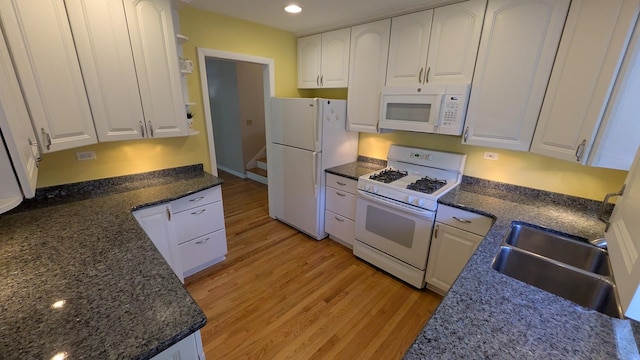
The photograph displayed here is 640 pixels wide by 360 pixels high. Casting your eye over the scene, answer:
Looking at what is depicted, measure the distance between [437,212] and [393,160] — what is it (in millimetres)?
870

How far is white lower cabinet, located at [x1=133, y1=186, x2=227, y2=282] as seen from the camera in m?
1.90

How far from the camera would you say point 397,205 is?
215cm

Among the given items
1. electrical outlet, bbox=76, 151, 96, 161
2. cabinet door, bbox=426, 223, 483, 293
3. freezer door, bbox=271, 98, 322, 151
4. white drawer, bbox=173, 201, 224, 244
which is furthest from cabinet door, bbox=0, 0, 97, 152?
cabinet door, bbox=426, 223, 483, 293

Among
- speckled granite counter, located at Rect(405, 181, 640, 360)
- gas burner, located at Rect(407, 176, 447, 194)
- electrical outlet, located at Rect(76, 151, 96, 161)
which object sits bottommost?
speckled granite counter, located at Rect(405, 181, 640, 360)

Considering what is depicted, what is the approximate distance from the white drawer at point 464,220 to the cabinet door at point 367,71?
3.45ft

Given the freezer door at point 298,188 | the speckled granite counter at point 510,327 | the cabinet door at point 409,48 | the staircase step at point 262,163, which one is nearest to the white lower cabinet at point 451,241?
the speckled granite counter at point 510,327

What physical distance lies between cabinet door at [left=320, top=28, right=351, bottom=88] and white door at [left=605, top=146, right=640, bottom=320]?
228cm

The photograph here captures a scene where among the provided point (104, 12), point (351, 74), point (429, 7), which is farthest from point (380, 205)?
point (104, 12)

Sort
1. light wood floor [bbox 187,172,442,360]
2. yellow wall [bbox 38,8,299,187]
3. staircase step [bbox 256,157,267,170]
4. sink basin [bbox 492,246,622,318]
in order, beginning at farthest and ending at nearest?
1. staircase step [bbox 256,157,267,170]
2. yellow wall [bbox 38,8,299,187]
3. light wood floor [bbox 187,172,442,360]
4. sink basin [bbox 492,246,622,318]

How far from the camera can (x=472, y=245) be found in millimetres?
1874

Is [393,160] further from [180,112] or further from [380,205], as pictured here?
[180,112]

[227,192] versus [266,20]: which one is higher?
[266,20]

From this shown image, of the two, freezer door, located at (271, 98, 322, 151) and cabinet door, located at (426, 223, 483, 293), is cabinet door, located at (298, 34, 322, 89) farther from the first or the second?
cabinet door, located at (426, 223, 483, 293)

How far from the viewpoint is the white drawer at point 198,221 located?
212 cm
